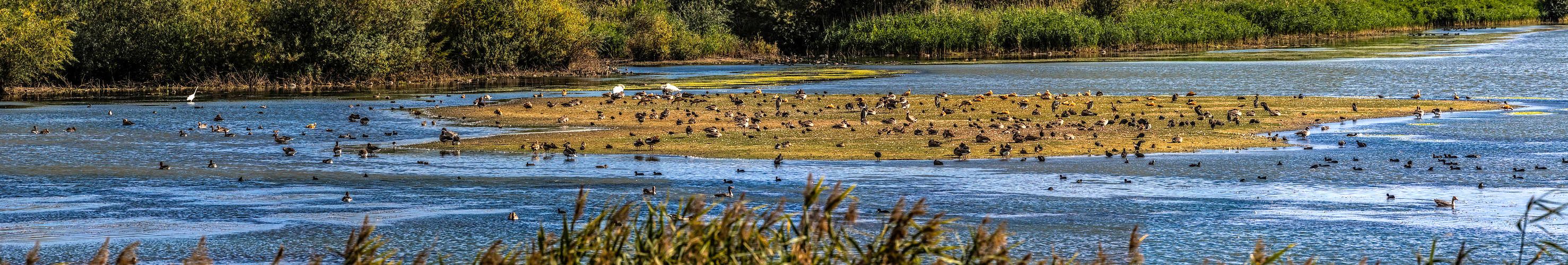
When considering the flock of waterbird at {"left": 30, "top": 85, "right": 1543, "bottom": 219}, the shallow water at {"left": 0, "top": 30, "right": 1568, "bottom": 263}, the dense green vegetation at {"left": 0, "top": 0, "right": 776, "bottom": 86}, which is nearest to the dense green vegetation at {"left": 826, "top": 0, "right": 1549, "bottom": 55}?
the dense green vegetation at {"left": 0, "top": 0, "right": 776, "bottom": 86}

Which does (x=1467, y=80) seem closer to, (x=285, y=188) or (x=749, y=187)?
(x=749, y=187)

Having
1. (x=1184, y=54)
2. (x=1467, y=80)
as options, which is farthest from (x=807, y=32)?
(x=1467, y=80)

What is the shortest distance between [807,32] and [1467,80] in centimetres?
4589

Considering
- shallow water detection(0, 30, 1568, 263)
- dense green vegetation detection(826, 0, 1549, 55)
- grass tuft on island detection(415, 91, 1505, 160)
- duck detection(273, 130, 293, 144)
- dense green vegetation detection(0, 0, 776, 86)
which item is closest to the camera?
shallow water detection(0, 30, 1568, 263)

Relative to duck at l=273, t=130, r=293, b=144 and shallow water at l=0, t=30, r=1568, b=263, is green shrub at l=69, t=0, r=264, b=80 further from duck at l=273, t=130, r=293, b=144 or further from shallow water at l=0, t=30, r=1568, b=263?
duck at l=273, t=130, r=293, b=144

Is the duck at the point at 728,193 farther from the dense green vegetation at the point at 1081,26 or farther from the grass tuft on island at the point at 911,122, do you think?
the dense green vegetation at the point at 1081,26

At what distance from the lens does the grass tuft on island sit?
1883 centimetres

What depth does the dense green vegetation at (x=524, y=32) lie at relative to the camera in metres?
43.6

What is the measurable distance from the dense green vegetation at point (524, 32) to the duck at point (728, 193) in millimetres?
31724

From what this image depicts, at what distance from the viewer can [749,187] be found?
14625 millimetres

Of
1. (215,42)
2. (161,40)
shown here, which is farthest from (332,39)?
(161,40)

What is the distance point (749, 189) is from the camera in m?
14.5

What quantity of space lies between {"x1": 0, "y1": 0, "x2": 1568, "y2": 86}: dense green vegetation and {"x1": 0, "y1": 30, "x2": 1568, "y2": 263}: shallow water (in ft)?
60.6

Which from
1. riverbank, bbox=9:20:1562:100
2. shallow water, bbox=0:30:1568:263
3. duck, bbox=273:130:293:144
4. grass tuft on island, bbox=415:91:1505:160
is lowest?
shallow water, bbox=0:30:1568:263
